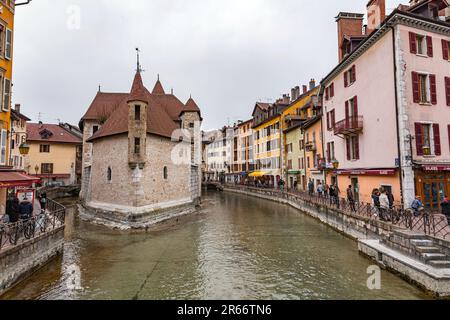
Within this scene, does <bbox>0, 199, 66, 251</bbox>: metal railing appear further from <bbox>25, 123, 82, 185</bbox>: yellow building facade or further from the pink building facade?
<bbox>25, 123, 82, 185</bbox>: yellow building facade

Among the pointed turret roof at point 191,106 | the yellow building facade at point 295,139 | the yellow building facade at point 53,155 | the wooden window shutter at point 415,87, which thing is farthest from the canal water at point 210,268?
the yellow building facade at point 53,155

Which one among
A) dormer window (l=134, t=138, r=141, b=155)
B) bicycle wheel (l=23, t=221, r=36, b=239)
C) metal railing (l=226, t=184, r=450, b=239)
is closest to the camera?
bicycle wheel (l=23, t=221, r=36, b=239)

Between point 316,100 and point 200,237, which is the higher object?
point 316,100

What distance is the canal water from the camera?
28.0 ft

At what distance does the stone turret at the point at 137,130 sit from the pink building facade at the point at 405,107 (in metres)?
14.8

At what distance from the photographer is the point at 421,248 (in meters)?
8.90

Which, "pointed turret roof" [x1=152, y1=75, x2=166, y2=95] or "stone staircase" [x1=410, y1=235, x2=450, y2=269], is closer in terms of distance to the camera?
"stone staircase" [x1=410, y1=235, x2=450, y2=269]

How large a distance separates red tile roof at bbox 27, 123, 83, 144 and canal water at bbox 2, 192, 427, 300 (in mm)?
32515

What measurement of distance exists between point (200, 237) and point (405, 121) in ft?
42.9

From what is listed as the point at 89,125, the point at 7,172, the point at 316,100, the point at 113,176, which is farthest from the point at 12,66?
the point at 316,100

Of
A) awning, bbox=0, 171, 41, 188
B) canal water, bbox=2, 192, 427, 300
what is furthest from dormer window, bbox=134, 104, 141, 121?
awning, bbox=0, 171, 41, 188
